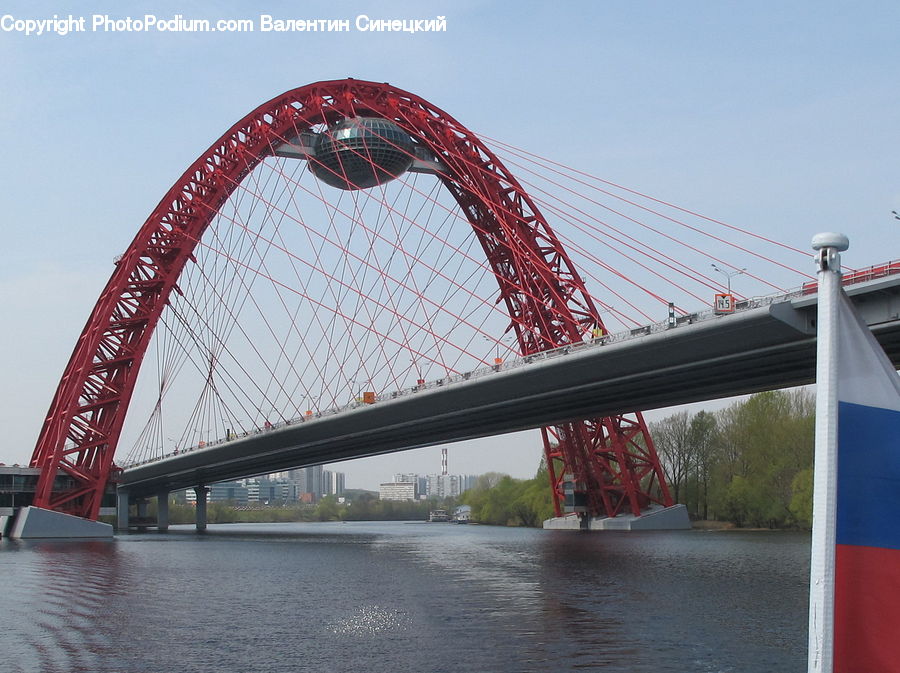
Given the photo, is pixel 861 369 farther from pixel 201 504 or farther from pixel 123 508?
pixel 201 504

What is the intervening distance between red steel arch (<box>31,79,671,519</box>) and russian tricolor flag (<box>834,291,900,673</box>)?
54682mm

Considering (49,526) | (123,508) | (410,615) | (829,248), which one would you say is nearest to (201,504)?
(123,508)

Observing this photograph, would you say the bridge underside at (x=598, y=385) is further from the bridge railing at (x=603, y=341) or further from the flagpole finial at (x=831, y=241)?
the flagpole finial at (x=831, y=241)

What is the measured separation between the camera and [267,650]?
17391 millimetres

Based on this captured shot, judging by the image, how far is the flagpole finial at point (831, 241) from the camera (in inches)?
196

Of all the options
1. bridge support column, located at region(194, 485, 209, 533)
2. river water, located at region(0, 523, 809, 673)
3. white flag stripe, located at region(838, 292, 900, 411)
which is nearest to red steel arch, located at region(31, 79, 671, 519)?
river water, located at region(0, 523, 809, 673)

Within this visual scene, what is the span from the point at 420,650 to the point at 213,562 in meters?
27.1

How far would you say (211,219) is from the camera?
67062 mm

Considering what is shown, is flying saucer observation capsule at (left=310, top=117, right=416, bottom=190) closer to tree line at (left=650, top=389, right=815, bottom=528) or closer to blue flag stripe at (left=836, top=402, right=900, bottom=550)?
tree line at (left=650, top=389, right=815, bottom=528)

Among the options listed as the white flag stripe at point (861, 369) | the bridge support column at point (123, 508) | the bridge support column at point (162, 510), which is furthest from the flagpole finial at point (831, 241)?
the bridge support column at point (162, 510)

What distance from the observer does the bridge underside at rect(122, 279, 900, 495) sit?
35969 millimetres

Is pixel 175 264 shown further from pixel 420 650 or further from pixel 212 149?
pixel 420 650

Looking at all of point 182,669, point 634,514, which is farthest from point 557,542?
point 182,669

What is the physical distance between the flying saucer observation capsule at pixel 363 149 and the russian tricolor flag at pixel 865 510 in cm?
6082
